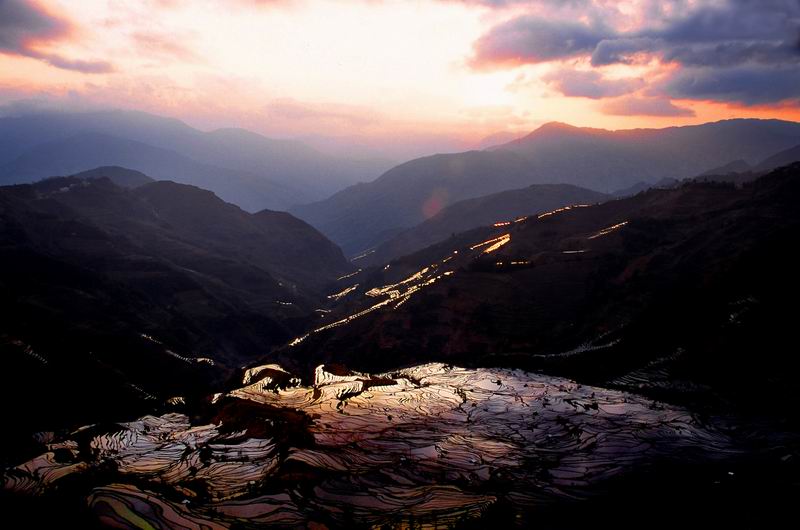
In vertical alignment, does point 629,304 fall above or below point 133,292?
below

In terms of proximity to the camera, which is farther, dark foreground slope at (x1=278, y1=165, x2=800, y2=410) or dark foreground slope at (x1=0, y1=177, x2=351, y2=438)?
dark foreground slope at (x1=0, y1=177, x2=351, y2=438)

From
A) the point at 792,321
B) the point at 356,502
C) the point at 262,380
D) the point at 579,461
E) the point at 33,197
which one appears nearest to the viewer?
the point at 356,502

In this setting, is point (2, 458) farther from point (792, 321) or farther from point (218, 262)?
point (218, 262)

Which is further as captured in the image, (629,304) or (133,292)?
(133,292)

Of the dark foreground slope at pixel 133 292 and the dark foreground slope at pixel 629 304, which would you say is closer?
the dark foreground slope at pixel 629 304

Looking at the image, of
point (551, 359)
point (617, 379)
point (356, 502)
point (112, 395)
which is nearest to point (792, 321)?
point (617, 379)
